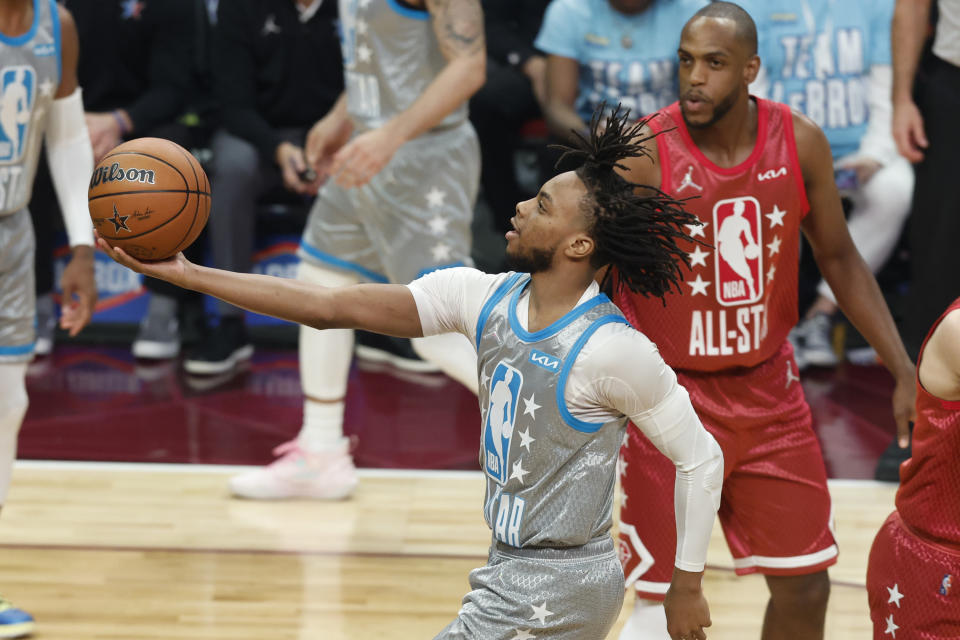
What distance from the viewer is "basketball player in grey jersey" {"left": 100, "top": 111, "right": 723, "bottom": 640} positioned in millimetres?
2662

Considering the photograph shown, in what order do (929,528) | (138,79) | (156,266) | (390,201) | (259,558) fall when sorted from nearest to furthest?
(156,266)
(929,528)
(259,558)
(390,201)
(138,79)

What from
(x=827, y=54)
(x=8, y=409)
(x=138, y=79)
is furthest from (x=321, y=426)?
(x=827, y=54)

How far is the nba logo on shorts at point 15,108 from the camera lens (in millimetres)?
3844

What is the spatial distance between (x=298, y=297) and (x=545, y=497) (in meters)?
0.64

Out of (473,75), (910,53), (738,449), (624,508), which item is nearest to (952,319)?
(738,449)

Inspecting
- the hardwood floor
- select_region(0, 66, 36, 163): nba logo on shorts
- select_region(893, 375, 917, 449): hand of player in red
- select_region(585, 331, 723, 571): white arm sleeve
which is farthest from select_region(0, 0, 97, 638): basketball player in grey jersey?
select_region(893, 375, 917, 449): hand of player in red

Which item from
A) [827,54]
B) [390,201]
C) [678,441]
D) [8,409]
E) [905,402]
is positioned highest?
[827,54]

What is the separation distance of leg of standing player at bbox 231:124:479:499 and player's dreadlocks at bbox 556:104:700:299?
1.91 meters

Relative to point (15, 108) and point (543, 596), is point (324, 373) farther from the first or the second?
point (543, 596)

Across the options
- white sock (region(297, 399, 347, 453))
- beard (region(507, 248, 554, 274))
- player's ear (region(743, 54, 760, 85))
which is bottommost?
white sock (region(297, 399, 347, 453))

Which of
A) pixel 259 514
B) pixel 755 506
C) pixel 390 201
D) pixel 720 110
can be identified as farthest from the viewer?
pixel 259 514

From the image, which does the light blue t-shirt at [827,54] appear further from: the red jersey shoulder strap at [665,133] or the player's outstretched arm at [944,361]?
the player's outstretched arm at [944,361]

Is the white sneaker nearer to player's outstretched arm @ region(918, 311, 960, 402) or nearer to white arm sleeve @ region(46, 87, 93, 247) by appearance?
white arm sleeve @ region(46, 87, 93, 247)

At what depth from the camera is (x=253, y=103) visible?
6824mm
